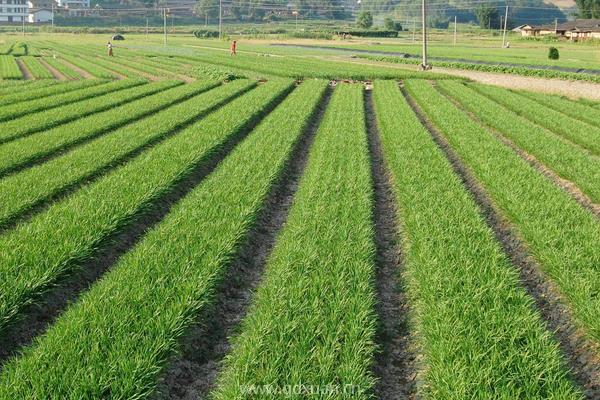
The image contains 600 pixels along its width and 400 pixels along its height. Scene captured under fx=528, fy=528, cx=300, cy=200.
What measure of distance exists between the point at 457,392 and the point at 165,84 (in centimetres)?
2782

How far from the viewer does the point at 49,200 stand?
10.0 meters

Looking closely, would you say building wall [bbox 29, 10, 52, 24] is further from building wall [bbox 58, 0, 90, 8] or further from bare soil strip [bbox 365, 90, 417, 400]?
bare soil strip [bbox 365, 90, 417, 400]

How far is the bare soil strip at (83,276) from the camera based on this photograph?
19.3 ft

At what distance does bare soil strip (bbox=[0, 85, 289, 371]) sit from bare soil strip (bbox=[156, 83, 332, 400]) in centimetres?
167

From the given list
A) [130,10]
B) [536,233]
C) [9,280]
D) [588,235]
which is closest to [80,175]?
[9,280]

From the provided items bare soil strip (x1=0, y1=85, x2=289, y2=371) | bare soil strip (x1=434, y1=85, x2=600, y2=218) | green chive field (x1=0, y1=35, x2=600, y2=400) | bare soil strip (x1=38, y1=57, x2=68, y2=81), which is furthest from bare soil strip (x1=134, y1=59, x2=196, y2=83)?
bare soil strip (x1=0, y1=85, x2=289, y2=371)

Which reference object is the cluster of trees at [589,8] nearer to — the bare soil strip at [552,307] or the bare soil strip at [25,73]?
the bare soil strip at [25,73]

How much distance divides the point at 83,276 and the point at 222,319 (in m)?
2.25

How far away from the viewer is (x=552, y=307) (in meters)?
6.88

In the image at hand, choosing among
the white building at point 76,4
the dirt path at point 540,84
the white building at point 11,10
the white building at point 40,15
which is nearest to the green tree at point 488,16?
the dirt path at point 540,84

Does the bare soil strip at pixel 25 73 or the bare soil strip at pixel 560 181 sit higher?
the bare soil strip at pixel 25 73

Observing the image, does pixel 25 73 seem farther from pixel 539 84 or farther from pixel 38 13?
pixel 38 13

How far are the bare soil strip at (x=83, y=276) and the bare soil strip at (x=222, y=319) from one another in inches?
65.6

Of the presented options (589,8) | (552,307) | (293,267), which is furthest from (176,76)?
(589,8)
